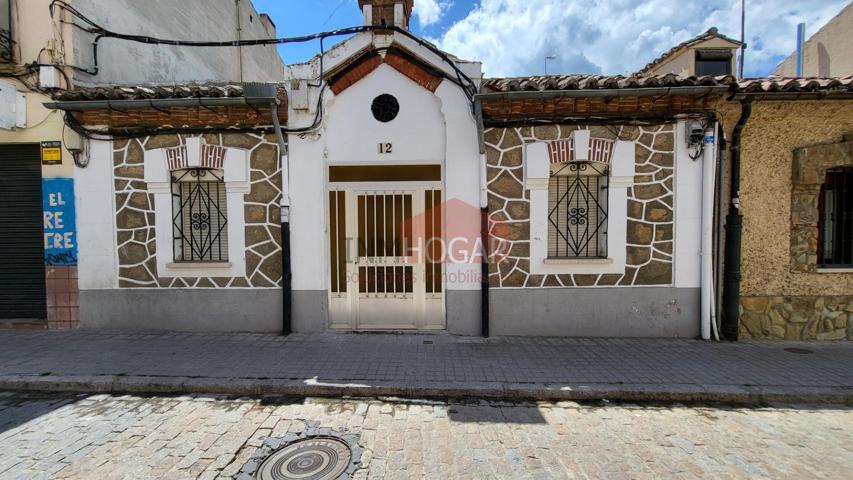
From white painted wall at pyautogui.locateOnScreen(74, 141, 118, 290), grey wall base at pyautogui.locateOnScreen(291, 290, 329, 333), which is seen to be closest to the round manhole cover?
grey wall base at pyautogui.locateOnScreen(291, 290, 329, 333)

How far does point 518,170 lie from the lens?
230 inches

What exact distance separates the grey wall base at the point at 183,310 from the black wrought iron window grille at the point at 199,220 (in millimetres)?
653

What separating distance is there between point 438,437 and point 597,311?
3.68 metres

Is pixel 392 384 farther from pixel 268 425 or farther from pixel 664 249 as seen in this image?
pixel 664 249

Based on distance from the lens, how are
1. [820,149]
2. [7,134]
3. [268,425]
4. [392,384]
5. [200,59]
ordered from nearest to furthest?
[268,425], [392,384], [820,149], [7,134], [200,59]

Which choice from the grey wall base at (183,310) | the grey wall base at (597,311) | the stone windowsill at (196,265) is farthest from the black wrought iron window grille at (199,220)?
the grey wall base at (597,311)

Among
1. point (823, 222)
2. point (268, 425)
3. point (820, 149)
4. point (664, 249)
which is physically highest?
point (820, 149)

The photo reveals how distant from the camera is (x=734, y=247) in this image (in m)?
5.70

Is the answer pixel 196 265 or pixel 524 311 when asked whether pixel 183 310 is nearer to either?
pixel 196 265

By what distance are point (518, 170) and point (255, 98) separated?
4139mm

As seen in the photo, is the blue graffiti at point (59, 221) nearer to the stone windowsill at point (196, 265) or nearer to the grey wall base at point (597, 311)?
the stone windowsill at point (196, 265)

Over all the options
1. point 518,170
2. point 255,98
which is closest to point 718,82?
point 518,170

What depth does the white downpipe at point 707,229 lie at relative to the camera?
18.7 ft

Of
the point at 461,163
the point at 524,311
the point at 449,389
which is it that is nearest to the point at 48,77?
the point at 461,163
